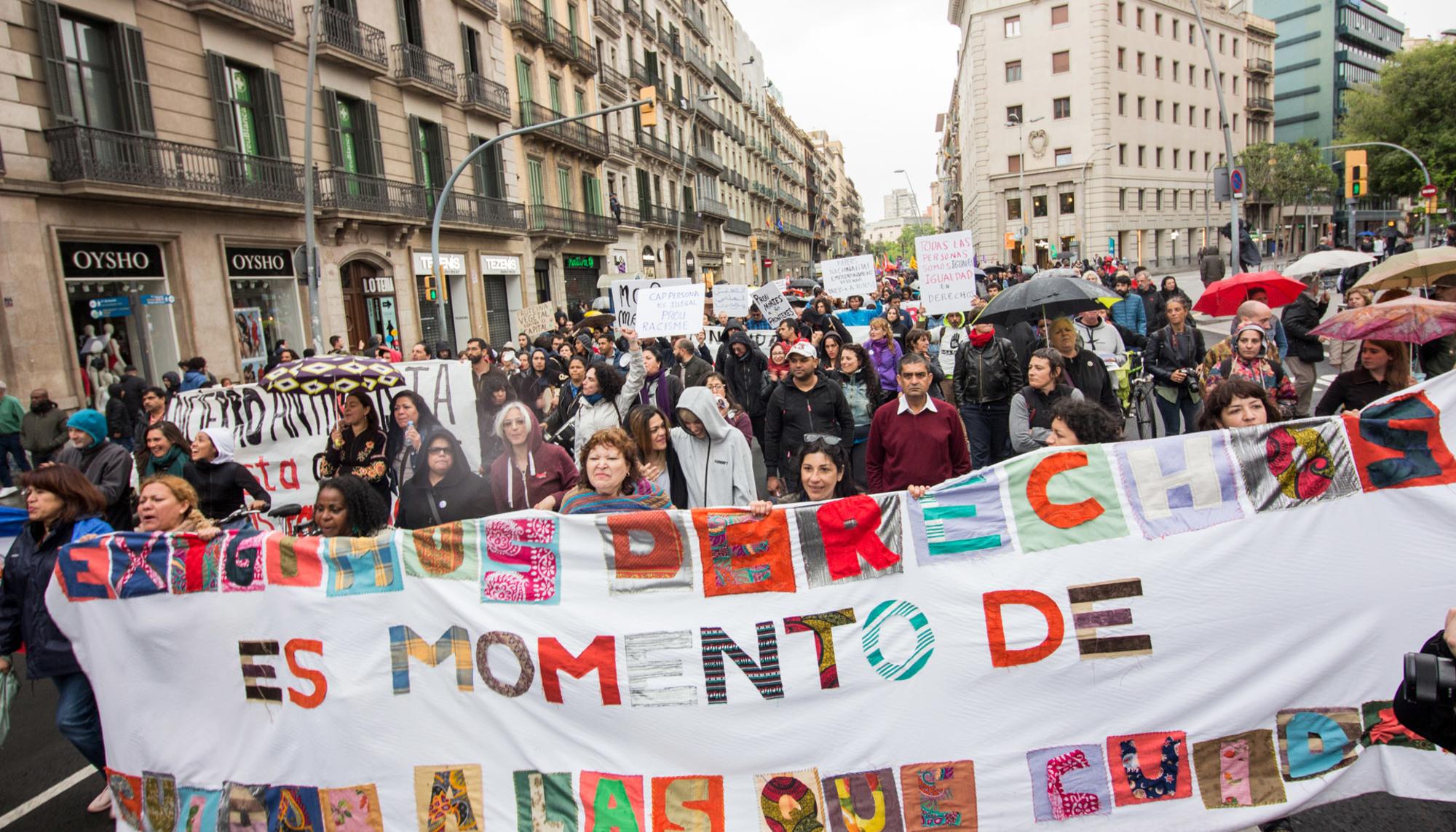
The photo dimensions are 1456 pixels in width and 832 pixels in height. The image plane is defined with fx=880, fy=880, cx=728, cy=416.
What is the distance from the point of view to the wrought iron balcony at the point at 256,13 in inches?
680

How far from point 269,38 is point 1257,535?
2169 cm

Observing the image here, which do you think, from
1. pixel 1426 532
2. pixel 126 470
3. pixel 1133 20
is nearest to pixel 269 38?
pixel 126 470

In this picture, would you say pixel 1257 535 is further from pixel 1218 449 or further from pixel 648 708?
pixel 648 708

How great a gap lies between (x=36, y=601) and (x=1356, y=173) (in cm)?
3279

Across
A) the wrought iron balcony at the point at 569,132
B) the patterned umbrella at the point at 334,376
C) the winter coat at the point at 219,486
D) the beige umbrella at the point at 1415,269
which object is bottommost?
the winter coat at the point at 219,486

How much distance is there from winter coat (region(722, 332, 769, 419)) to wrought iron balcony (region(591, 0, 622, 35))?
33.6 metres

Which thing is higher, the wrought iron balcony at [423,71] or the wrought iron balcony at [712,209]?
the wrought iron balcony at [423,71]

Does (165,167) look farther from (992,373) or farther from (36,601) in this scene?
(992,373)

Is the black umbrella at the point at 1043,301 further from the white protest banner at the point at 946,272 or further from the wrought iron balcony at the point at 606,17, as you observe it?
the wrought iron balcony at the point at 606,17

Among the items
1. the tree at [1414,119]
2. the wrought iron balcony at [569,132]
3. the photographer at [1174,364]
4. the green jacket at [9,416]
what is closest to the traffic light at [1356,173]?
the tree at [1414,119]

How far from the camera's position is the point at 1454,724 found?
83.3 inches

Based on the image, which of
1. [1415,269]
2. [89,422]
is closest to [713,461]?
[89,422]

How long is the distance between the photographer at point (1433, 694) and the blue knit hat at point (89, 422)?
719 centimetres

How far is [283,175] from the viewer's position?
19141 mm
